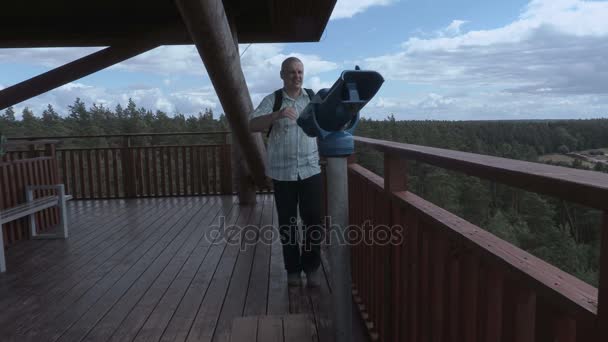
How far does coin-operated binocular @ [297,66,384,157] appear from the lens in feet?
4.20

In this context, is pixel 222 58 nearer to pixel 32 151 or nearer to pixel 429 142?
pixel 32 151

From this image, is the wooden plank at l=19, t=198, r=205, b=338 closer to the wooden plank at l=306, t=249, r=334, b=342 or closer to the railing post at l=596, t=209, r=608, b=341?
the wooden plank at l=306, t=249, r=334, b=342

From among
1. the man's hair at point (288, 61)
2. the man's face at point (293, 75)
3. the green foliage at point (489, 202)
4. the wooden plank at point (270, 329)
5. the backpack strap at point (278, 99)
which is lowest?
the green foliage at point (489, 202)

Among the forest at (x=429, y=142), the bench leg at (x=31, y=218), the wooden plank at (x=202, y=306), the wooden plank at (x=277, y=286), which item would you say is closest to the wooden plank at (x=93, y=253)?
the bench leg at (x=31, y=218)

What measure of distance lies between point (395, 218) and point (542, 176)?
941mm

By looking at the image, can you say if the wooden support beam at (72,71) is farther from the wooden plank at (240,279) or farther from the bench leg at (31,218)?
the wooden plank at (240,279)

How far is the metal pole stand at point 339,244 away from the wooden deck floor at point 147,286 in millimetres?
607

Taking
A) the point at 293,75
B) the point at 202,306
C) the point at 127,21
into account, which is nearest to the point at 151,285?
the point at 202,306

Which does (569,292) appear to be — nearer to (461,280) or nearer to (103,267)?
(461,280)

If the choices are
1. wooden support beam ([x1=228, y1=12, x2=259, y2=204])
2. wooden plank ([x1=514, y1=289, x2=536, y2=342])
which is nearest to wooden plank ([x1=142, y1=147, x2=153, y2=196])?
wooden support beam ([x1=228, y1=12, x2=259, y2=204])

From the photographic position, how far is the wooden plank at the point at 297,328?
209 centimetres

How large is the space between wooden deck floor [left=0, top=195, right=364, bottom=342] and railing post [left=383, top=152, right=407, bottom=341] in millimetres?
555

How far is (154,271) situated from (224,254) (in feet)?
1.90

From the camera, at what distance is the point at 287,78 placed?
98.0 inches
